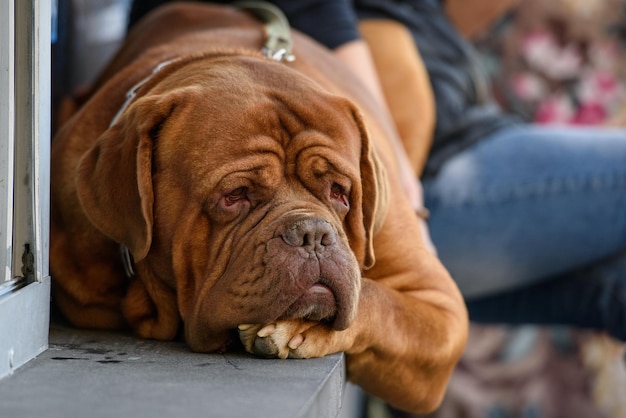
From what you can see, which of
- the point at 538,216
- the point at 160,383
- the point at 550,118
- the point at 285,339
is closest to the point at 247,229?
the point at 285,339

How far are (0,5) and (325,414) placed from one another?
82cm

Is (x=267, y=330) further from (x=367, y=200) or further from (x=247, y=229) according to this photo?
(x=367, y=200)

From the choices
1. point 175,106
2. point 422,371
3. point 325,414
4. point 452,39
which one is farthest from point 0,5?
point 452,39

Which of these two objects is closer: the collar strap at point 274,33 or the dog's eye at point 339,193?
the dog's eye at point 339,193

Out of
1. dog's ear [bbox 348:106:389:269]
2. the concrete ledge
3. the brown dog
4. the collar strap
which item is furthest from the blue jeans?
the concrete ledge

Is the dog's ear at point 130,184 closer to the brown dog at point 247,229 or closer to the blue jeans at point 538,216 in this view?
the brown dog at point 247,229

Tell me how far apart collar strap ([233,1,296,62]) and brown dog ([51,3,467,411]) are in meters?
0.13

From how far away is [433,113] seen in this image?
3.13m

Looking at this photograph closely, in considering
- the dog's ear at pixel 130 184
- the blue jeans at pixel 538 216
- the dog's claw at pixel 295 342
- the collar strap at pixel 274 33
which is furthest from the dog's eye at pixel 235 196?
the blue jeans at pixel 538 216

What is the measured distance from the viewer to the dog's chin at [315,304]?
5.46 ft

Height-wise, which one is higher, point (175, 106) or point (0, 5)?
point (0, 5)

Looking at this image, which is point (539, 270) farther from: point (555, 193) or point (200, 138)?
point (200, 138)

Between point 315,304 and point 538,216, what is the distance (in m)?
1.56

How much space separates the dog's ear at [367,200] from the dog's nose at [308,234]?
0.71 ft
